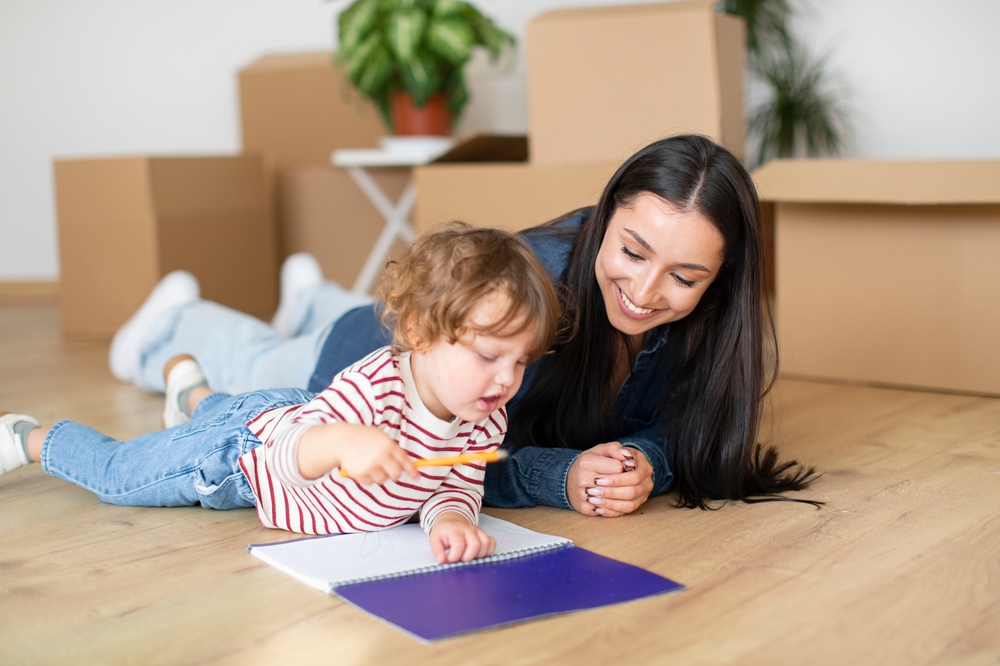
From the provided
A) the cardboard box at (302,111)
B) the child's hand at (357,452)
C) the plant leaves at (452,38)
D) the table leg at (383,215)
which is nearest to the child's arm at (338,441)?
the child's hand at (357,452)

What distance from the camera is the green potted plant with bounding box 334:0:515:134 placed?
2527 millimetres

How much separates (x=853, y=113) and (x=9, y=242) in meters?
2.83

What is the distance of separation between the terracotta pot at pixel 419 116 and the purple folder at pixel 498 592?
1.92 meters

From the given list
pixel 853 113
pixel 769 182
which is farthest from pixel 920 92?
pixel 769 182

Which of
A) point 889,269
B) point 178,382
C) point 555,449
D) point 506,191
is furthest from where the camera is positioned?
point 506,191

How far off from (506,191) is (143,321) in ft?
2.68

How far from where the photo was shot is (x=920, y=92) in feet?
8.59

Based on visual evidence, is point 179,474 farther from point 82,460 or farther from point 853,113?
point 853,113

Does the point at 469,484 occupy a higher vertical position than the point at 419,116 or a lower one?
lower

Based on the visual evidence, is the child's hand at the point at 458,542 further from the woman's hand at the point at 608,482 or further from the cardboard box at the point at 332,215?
the cardboard box at the point at 332,215

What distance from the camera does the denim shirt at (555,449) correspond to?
117 cm

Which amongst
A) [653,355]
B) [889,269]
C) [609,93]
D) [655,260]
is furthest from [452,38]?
[655,260]

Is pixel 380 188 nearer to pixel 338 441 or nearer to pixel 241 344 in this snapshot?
pixel 241 344

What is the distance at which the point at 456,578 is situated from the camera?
35.9 inches
